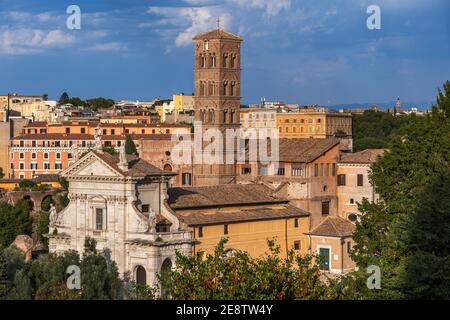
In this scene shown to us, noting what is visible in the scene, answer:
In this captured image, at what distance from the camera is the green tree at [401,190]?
3067 cm

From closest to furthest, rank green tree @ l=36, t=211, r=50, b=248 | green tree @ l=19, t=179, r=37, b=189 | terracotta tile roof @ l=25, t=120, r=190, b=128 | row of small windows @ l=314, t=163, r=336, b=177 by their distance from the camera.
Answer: row of small windows @ l=314, t=163, r=336, b=177 < green tree @ l=36, t=211, r=50, b=248 < green tree @ l=19, t=179, r=37, b=189 < terracotta tile roof @ l=25, t=120, r=190, b=128

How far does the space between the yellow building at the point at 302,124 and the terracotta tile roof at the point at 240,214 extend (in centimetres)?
6343

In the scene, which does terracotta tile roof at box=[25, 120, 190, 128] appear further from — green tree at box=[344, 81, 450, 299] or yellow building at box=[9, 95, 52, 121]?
green tree at box=[344, 81, 450, 299]

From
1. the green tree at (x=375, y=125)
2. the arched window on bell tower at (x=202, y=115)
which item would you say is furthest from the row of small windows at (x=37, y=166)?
the arched window on bell tower at (x=202, y=115)

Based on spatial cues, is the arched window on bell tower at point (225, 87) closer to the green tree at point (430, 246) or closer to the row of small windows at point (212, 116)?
the row of small windows at point (212, 116)

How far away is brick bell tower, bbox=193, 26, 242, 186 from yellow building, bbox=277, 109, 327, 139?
51.0 meters

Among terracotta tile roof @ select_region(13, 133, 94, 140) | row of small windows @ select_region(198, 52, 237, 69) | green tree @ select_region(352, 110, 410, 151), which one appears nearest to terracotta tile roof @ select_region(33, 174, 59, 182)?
terracotta tile roof @ select_region(13, 133, 94, 140)

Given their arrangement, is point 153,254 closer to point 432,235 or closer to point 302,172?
point 302,172

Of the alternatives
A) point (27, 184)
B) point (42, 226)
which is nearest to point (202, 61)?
point (42, 226)

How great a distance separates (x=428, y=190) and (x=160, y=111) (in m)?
103

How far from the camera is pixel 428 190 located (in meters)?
31.2

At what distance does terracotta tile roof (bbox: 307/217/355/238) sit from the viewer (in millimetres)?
48375

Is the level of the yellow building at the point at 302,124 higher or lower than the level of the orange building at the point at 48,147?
higher
